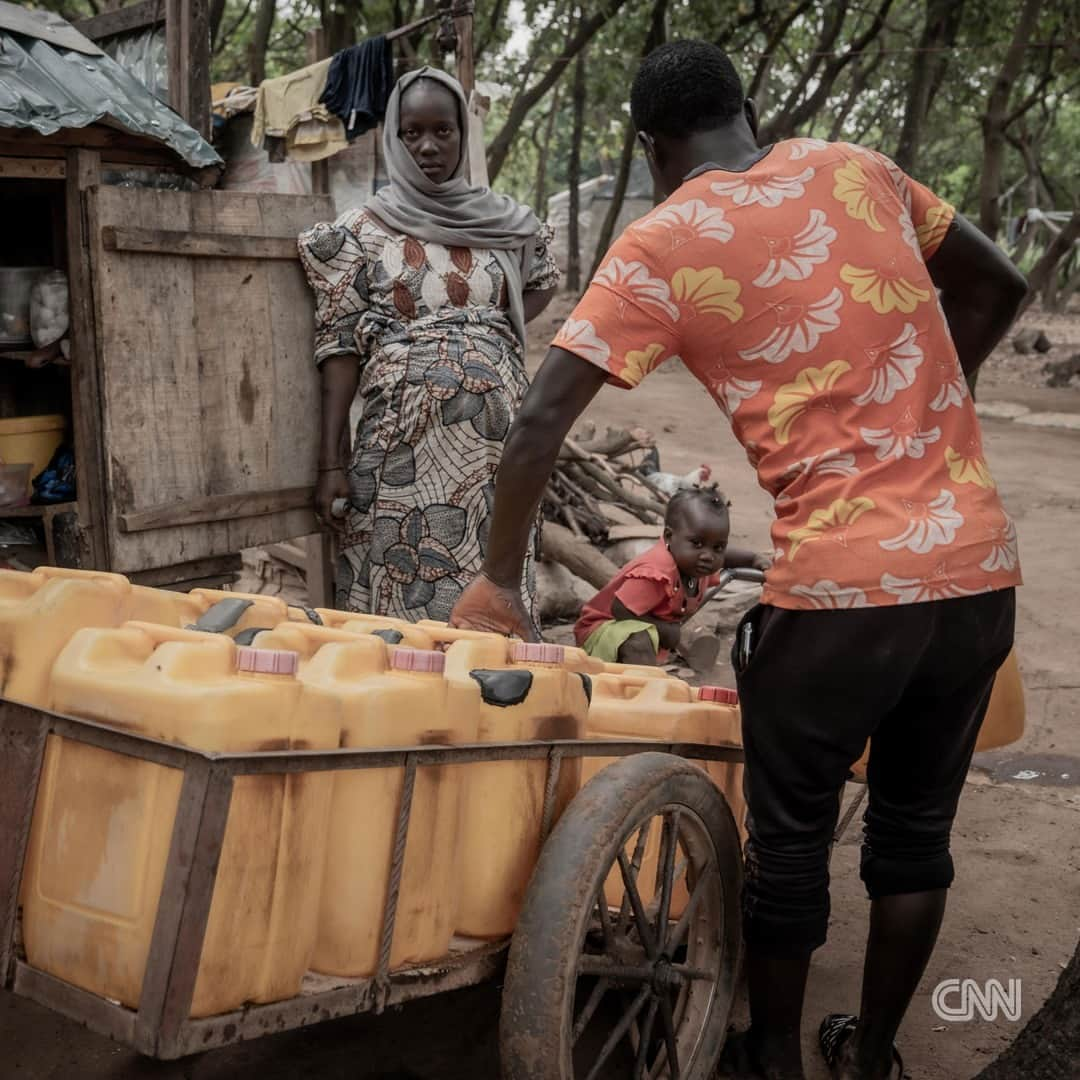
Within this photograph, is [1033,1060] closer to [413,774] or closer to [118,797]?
[413,774]

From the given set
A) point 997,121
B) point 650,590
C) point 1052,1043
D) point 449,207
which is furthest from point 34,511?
point 997,121

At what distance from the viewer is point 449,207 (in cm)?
383

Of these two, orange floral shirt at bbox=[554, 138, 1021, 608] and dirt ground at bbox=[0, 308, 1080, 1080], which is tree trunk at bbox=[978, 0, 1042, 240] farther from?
orange floral shirt at bbox=[554, 138, 1021, 608]

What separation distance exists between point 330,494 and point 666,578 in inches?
49.4

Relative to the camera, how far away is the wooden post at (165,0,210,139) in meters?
5.09

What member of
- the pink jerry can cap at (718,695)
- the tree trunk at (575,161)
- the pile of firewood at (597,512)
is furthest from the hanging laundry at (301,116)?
the tree trunk at (575,161)

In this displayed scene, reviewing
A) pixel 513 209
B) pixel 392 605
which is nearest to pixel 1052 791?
pixel 392 605

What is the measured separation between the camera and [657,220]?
6.43 feet

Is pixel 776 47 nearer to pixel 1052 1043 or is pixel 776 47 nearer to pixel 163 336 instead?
pixel 163 336

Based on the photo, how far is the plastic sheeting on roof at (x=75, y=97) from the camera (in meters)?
3.45

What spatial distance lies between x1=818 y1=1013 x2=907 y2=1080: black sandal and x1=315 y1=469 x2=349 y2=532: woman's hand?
206 centimetres

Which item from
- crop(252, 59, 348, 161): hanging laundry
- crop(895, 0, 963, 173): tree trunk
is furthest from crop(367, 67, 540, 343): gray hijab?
crop(895, 0, 963, 173): tree trunk

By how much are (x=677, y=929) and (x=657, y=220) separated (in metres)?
1.19

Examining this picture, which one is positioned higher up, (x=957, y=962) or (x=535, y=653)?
(x=535, y=653)
